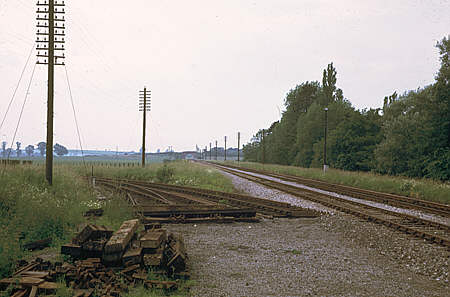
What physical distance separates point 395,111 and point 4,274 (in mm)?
42762

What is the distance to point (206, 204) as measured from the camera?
13297 mm

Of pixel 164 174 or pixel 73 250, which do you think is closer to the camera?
pixel 73 250

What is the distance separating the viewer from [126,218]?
9.44 meters

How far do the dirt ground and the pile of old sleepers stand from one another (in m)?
0.57

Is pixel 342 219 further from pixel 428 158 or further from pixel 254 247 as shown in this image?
pixel 428 158

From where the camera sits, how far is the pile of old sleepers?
473 centimetres

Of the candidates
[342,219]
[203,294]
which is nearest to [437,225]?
[342,219]

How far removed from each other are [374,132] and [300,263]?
38.8 metres

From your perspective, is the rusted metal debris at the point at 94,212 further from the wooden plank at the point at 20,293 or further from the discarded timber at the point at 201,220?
the wooden plank at the point at 20,293

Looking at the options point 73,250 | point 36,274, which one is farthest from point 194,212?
point 36,274

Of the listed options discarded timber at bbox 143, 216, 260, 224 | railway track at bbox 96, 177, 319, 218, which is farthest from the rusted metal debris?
discarded timber at bbox 143, 216, 260, 224

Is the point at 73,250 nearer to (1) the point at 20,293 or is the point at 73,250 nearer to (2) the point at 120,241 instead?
(2) the point at 120,241

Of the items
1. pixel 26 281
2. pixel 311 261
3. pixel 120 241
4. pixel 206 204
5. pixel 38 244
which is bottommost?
pixel 311 261

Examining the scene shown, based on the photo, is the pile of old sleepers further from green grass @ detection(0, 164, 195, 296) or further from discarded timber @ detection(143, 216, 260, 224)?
discarded timber @ detection(143, 216, 260, 224)
